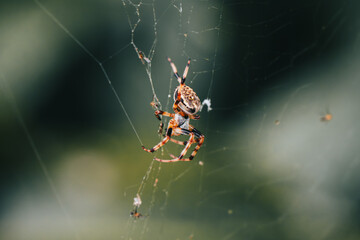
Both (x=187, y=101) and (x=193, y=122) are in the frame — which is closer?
(x=187, y=101)

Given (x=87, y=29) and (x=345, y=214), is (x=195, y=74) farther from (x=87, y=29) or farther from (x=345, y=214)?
(x=345, y=214)

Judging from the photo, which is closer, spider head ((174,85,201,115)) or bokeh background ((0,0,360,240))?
spider head ((174,85,201,115))

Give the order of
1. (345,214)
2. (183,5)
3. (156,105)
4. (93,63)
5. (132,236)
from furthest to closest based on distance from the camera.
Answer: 1. (93,63)
2. (345,214)
3. (132,236)
4. (183,5)
5. (156,105)

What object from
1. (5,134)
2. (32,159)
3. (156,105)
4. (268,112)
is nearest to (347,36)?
(268,112)

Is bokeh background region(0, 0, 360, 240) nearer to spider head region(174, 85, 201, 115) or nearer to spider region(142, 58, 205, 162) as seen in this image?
spider region(142, 58, 205, 162)

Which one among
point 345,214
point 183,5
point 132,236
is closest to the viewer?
point 183,5

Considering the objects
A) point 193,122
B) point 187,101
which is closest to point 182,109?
point 187,101

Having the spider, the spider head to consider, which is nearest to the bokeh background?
the spider

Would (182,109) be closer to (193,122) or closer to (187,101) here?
(187,101)
